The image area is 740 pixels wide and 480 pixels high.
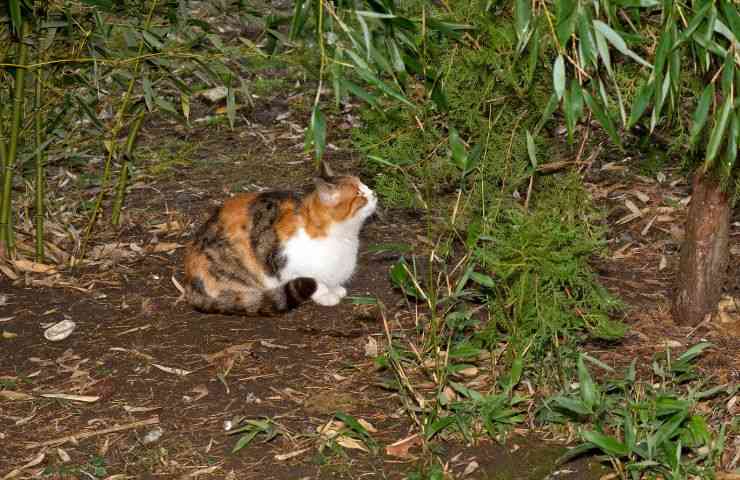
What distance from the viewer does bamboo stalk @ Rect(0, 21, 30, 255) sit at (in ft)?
17.4

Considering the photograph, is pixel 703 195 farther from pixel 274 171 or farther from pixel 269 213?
pixel 274 171

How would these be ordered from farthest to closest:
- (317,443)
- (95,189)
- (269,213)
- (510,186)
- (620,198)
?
(95,189) → (620,198) → (269,213) → (510,186) → (317,443)

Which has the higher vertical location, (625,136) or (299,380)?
(625,136)

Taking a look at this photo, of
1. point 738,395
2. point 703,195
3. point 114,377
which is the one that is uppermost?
point 703,195

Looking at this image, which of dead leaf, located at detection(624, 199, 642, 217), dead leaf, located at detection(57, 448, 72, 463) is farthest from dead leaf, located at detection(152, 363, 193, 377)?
dead leaf, located at detection(624, 199, 642, 217)

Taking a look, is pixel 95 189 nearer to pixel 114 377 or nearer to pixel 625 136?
pixel 114 377

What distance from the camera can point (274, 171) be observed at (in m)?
6.93

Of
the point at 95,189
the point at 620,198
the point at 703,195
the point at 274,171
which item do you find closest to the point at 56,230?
the point at 95,189

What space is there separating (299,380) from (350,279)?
1036 millimetres

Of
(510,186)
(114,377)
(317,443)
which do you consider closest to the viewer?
(317,443)

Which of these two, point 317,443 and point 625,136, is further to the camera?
point 625,136

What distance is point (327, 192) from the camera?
5262 mm

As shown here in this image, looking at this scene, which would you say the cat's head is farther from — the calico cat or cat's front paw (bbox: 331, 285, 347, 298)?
cat's front paw (bbox: 331, 285, 347, 298)

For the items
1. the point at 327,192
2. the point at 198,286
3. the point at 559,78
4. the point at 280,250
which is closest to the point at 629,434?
the point at 559,78
